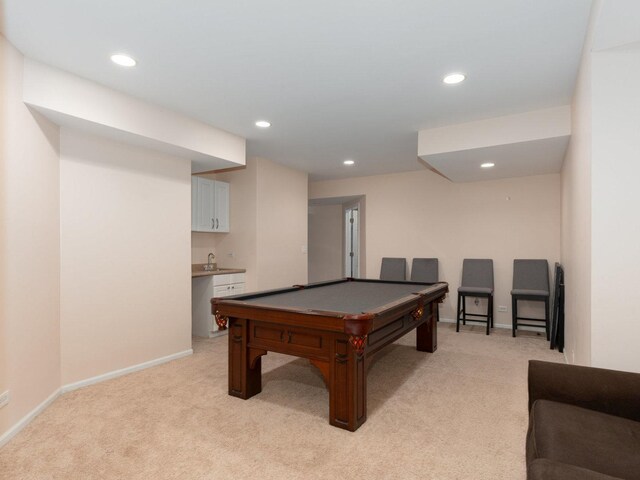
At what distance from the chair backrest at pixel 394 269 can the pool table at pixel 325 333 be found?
8.89ft

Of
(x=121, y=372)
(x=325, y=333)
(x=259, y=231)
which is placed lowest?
(x=121, y=372)

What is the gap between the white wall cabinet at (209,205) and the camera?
202 inches

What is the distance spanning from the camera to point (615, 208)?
7.01 ft

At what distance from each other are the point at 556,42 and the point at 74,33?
311 cm

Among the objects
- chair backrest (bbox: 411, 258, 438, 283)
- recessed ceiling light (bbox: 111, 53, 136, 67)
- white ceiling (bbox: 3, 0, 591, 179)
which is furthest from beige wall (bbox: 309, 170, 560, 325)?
recessed ceiling light (bbox: 111, 53, 136, 67)

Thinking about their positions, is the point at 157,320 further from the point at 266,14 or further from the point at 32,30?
the point at 266,14

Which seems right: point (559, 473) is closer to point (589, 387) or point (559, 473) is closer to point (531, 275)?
point (589, 387)

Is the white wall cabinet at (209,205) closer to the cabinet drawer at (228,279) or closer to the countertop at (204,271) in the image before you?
the countertop at (204,271)

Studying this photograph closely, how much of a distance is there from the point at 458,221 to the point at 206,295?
13.5 ft

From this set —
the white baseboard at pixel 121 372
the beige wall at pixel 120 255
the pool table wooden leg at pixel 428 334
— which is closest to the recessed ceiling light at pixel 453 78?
the pool table wooden leg at pixel 428 334

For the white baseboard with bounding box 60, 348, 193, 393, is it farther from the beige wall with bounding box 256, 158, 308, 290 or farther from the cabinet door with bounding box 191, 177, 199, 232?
the cabinet door with bounding box 191, 177, 199, 232

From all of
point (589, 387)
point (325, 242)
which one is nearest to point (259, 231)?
point (325, 242)

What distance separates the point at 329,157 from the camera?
552cm

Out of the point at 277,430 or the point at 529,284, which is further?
the point at 529,284
